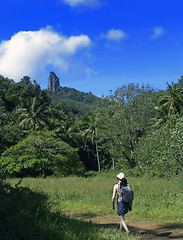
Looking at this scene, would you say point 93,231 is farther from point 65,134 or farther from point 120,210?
point 65,134

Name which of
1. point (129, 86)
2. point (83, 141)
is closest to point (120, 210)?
point (129, 86)

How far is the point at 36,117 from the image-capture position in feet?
132

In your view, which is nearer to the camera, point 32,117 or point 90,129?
point 32,117

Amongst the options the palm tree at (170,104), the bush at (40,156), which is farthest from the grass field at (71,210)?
A: the palm tree at (170,104)

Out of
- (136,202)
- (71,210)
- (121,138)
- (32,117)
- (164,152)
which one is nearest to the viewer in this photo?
(71,210)

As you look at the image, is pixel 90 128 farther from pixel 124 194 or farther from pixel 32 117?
pixel 124 194

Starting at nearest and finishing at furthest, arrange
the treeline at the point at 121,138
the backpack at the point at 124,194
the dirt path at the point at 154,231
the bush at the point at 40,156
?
the backpack at the point at 124,194 → the dirt path at the point at 154,231 → the treeline at the point at 121,138 → the bush at the point at 40,156

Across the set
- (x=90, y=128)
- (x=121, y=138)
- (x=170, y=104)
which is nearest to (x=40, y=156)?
(x=121, y=138)

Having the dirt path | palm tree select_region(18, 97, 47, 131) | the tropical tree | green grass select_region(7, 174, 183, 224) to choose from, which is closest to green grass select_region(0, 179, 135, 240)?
the dirt path

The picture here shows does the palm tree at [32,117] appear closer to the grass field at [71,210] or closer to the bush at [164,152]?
the bush at [164,152]

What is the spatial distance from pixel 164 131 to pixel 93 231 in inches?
766

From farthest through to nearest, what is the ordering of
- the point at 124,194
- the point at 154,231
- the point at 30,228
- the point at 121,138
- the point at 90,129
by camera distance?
the point at 90,129
the point at 121,138
the point at 154,231
the point at 124,194
the point at 30,228

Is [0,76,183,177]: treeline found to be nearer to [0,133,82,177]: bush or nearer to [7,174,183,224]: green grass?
[0,133,82,177]: bush

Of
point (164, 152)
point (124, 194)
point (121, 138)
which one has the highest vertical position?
point (121, 138)
